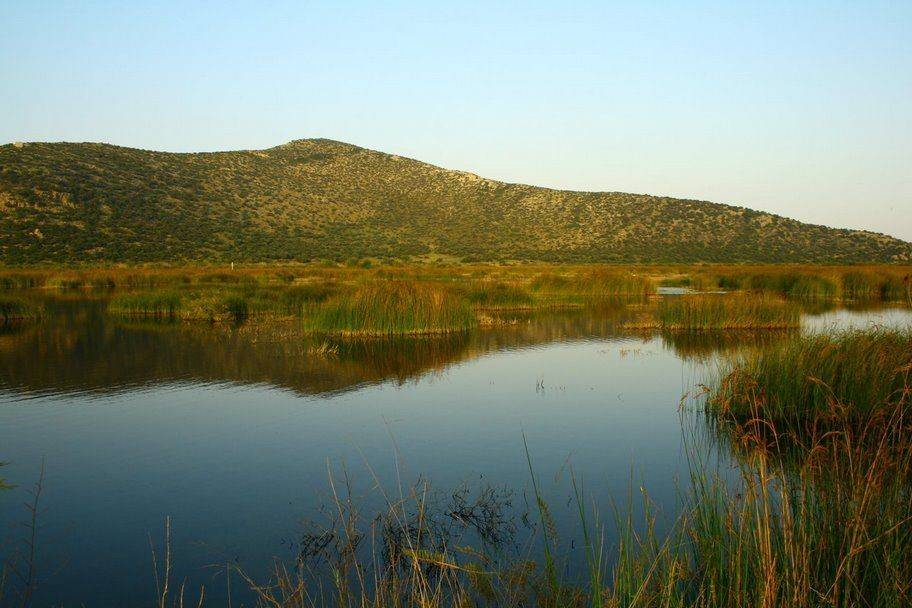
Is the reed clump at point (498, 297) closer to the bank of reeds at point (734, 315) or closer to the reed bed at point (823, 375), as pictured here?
the bank of reeds at point (734, 315)

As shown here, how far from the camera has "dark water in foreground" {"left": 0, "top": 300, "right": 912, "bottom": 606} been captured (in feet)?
21.1

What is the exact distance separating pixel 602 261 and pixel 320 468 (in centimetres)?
5767

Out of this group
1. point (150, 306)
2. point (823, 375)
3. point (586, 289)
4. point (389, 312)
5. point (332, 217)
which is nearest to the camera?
point (823, 375)

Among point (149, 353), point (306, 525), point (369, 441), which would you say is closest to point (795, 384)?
point (369, 441)

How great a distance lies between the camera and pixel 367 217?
74.0m

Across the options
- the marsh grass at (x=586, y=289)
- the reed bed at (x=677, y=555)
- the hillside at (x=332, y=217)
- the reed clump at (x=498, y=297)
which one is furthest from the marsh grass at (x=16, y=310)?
the hillside at (x=332, y=217)

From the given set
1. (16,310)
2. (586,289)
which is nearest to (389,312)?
(16,310)

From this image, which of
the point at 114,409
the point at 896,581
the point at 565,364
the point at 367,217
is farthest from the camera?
the point at 367,217

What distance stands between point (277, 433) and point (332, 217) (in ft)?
210

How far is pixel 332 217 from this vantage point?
237 feet

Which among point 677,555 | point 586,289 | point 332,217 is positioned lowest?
point 677,555

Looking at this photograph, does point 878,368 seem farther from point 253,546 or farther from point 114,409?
point 114,409

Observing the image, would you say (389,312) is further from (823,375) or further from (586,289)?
(586,289)

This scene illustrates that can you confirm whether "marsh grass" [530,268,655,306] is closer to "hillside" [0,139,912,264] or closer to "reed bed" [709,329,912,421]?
"reed bed" [709,329,912,421]
